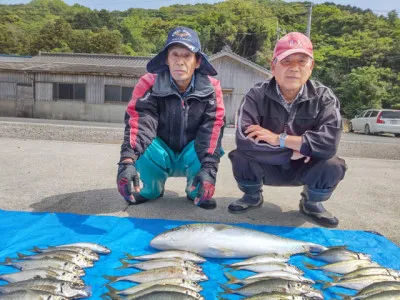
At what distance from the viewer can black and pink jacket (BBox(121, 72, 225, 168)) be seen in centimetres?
342

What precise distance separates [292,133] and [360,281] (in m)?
1.49

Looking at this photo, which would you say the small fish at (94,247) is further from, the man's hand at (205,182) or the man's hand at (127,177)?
the man's hand at (205,182)

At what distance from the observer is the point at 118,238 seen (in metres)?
2.84

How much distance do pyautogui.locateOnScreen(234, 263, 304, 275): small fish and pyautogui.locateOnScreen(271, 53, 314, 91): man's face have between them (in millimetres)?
1553

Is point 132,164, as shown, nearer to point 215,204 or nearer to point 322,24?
point 215,204

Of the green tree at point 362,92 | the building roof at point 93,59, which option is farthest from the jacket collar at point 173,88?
the green tree at point 362,92

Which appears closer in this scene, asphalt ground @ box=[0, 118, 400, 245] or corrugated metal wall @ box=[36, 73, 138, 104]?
asphalt ground @ box=[0, 118, 400, 245]

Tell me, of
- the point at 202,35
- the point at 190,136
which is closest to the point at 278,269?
the point at 190,136

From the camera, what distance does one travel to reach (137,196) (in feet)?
12.3

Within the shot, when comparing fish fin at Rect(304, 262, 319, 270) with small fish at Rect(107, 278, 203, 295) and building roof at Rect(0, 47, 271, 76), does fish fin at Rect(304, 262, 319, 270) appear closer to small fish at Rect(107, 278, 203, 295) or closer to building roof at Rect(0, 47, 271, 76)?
small fish at Rect(107, 278, 203, 295)

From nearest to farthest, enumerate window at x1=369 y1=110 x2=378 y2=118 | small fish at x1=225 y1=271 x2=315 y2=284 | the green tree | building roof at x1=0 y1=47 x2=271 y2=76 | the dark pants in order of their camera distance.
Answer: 1. small fish at x1=225 y1=271 x2=315 y2=284
2. the dark pants
3. window at x1=369 y1=110 x2=378 y2=118
4. building roof at x1=0 y1=47 x2=271 y2=76
5. the green tree

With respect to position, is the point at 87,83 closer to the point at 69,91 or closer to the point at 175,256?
the point at 69,91

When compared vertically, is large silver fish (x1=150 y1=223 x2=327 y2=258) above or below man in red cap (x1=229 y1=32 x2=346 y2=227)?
below

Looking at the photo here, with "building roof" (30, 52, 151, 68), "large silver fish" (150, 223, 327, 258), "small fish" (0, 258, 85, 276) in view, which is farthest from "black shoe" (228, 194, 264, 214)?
"building roof" (30, 52, 151, 68)
